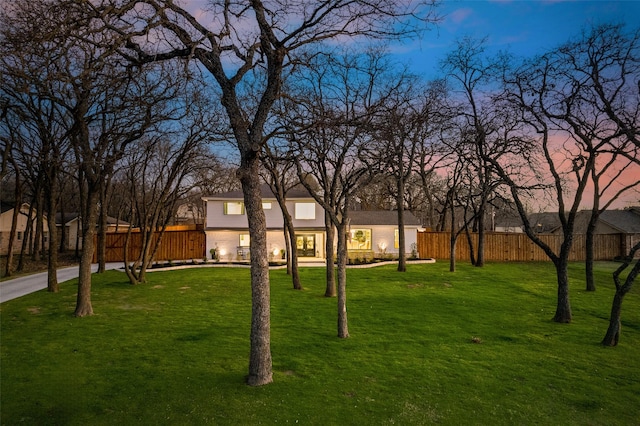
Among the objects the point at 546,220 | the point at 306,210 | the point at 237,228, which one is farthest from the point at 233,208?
the point at 546,220

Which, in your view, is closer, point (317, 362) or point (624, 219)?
point (317, 362)

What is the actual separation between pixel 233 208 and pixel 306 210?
18.5 ft

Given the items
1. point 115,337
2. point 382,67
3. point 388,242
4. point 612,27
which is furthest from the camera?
point 388,242

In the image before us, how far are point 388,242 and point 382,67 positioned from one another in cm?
1701

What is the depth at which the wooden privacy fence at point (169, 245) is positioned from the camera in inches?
1196

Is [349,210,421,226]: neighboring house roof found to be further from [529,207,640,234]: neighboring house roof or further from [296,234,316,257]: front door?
[529,207,640,234]: neighboring house roof

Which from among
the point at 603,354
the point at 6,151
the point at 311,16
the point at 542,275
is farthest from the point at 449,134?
the point at 6,151

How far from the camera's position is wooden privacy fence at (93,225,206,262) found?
30.4m

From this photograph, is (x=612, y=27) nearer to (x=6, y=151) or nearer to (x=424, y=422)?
(x=424, y=422)

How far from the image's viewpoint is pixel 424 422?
20.9ft

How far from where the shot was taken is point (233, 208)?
2959cm

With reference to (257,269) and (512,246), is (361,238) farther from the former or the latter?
(257,269)

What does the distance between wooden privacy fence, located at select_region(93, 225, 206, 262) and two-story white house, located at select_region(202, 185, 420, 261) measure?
125 inches

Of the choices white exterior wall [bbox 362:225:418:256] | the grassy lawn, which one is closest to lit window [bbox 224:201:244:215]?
white exterior wall [bbox 362:225:418:256]
